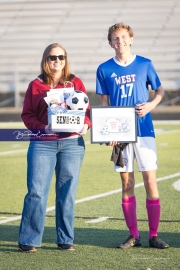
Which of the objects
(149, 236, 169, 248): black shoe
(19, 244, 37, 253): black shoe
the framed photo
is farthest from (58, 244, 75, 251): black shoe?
the framed photo

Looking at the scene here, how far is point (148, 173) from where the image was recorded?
19.7ft

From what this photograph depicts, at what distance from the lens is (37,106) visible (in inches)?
227

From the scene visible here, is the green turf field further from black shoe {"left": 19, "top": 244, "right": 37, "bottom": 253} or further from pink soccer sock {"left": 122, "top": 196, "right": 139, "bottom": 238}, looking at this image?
pink soccer sock {"left": 122, "top": 196, "right": 139, "bottom": 238}

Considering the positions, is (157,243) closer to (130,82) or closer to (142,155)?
(142,155)

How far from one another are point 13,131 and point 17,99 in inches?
777

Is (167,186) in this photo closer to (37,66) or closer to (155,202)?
(155,202)

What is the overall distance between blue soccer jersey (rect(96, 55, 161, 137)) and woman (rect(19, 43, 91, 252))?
0.26m

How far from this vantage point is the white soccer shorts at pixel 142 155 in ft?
19.6

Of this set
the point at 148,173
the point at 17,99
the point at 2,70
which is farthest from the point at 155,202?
the point at 2,70

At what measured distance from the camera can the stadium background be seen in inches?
1104

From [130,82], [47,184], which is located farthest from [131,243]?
[130,82]

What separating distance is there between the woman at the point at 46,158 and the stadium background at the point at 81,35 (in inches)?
797

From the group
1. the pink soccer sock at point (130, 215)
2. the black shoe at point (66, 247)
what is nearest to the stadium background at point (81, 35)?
the pink soccer sock at point (130, 215)

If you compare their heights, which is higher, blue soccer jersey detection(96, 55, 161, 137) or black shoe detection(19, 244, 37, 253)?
blue soccer jersey detection(96, 55, 161, 137)
